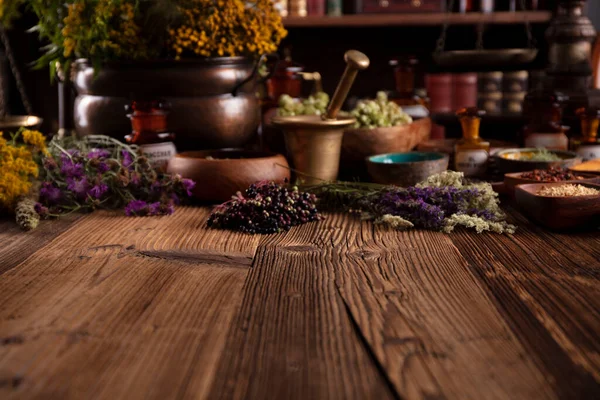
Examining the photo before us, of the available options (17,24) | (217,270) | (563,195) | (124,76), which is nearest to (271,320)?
(217,270)

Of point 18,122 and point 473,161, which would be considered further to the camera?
point 18,122

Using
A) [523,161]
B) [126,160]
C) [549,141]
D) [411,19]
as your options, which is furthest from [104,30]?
[411,19]

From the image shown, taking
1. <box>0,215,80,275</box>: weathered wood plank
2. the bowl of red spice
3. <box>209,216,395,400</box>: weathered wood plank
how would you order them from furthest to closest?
the bowl of red spice < <box>0,215,80,275</box>: weathered wood plank < <box>209,216,395,400</box>: weathered wood plank

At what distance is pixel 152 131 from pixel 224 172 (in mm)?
240

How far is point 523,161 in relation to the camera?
1.54m

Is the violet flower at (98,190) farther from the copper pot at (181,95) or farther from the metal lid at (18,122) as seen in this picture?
the metal lid at (18,122)

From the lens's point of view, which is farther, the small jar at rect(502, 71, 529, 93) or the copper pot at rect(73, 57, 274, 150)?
the small jar at rect(502, 71, 529, 93)

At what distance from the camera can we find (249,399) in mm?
629

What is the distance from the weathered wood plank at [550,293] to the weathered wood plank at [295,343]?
0.17 m

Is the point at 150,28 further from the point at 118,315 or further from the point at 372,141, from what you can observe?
the point at 118,315

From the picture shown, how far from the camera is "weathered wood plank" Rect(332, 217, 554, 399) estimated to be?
0.65 m

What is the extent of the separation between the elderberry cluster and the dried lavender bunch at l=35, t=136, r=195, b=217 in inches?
7.3

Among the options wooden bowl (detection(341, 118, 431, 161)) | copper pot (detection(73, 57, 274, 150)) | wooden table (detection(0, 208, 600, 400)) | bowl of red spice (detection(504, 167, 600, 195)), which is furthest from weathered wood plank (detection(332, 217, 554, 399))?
copper pot (detection(73, 57, 274, 150))

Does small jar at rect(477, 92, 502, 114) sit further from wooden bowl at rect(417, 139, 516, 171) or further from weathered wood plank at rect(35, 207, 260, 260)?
weathered wood plank at rect(35, 207, 260, 260)
